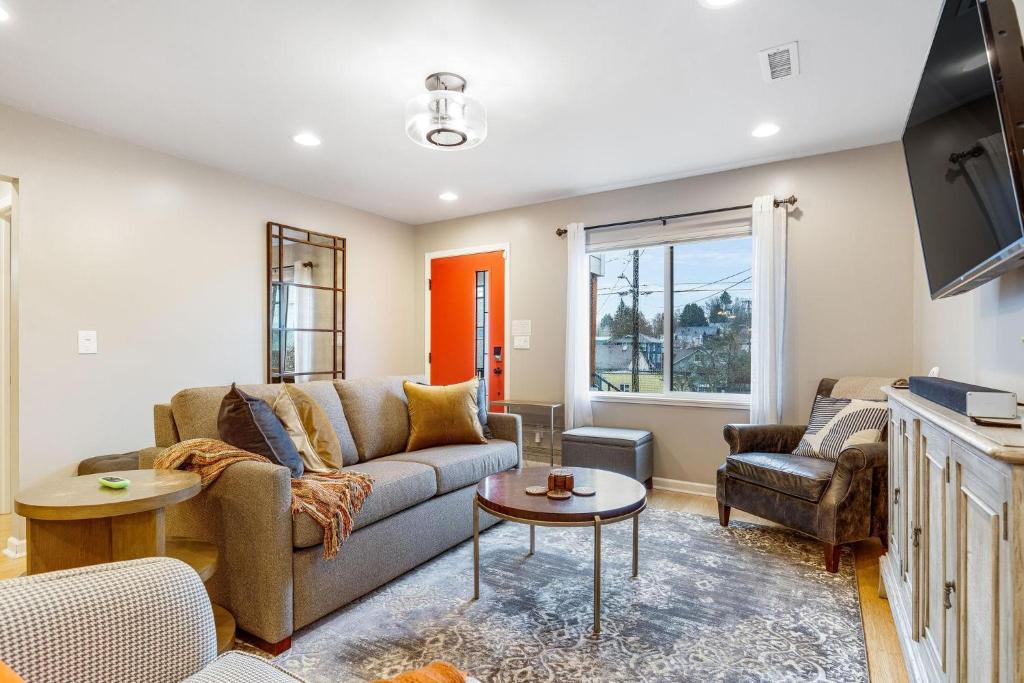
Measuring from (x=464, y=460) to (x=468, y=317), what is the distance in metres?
2.49

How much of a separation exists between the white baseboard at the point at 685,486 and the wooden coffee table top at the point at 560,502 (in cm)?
172

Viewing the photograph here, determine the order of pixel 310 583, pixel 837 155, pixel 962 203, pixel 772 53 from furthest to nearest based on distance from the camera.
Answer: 1. pixel 837 155
2. pixel 772 53
3. pixel 310 583
4. pixel 962 203

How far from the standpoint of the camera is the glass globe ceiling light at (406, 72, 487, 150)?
254cm

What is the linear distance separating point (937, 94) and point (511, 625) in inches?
93.4

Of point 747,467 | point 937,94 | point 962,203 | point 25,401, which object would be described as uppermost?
point 937,94

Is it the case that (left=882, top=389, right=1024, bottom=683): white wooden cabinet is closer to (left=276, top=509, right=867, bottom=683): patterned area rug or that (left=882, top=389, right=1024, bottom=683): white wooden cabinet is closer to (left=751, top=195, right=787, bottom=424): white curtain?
(left=276, top=509, right=867, bottom=683): patterned area rug

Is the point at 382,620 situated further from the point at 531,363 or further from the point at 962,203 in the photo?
the point at 531,363

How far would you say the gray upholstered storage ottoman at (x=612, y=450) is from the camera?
394cm

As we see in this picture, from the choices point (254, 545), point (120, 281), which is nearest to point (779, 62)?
point (254, 545)

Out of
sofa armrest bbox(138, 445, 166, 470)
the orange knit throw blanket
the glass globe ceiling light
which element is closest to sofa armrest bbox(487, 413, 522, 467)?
the orange knit throw blanket

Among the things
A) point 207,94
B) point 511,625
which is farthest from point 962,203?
point 207,94

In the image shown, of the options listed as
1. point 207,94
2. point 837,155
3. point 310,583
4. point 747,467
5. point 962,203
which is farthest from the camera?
point 837,155

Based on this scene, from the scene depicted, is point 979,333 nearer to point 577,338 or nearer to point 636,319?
point 636,319

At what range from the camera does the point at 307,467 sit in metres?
2.53
